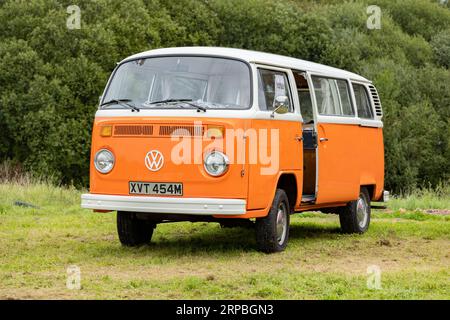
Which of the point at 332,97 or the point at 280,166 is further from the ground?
the point at 332,97

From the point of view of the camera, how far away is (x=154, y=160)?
34.6 ft

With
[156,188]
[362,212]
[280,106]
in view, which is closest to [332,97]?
[362,212]

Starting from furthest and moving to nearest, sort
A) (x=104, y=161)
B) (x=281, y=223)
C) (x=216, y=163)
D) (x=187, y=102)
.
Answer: (x=281, y=223) < (x=104, y=161) < (x=187, y=102) < (x=216, y=163)

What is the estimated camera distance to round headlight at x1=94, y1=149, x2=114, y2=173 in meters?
10.8

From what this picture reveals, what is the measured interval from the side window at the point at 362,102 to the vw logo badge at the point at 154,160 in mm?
4882

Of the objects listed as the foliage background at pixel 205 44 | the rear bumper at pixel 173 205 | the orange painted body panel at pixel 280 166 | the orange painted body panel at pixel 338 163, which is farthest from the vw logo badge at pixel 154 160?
the foliage background at pixel 205 44

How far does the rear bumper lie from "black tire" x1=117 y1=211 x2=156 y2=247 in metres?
0.89

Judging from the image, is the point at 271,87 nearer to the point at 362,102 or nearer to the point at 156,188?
the point at 156,188

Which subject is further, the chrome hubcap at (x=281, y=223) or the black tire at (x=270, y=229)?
the chrome hubcap at (x=281, y=223)

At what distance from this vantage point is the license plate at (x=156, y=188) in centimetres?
1045

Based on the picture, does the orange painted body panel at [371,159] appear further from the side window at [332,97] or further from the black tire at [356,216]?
the side window at [332,97]

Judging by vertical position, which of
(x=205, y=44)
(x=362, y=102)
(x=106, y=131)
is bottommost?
(x=106, y=131)

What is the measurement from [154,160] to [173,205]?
60 cm
